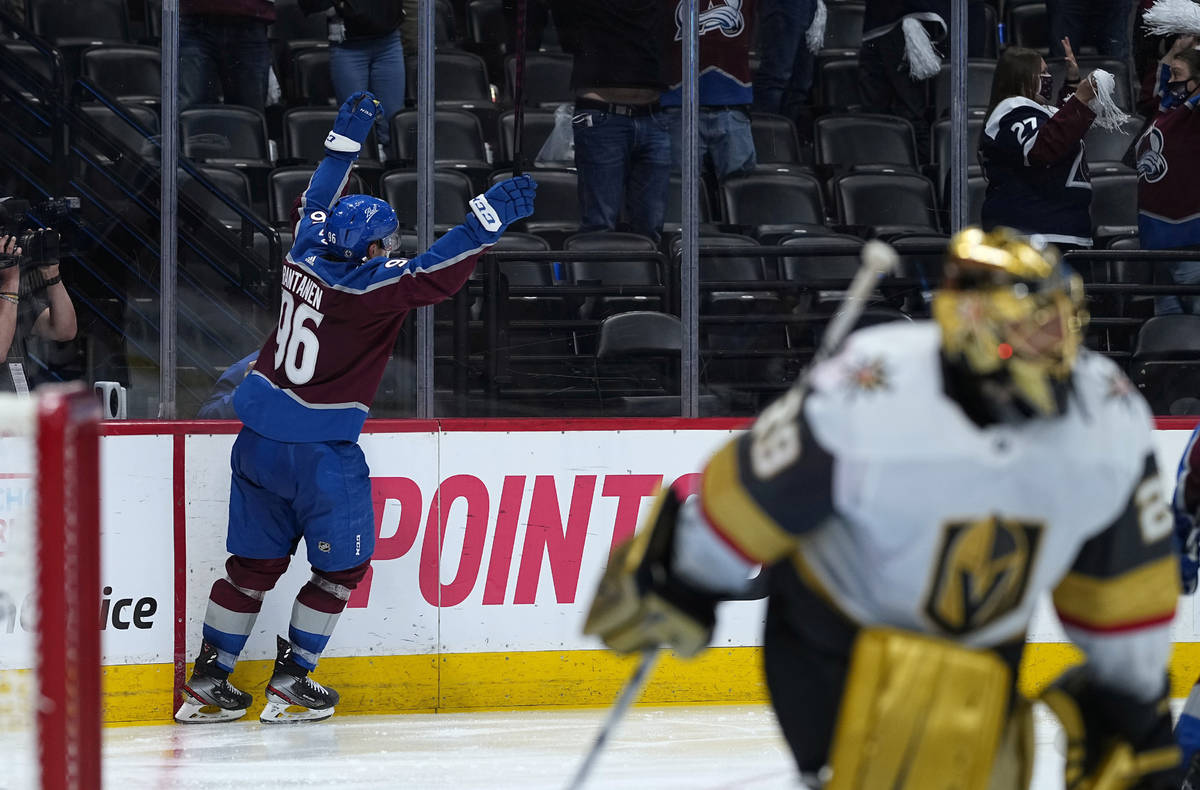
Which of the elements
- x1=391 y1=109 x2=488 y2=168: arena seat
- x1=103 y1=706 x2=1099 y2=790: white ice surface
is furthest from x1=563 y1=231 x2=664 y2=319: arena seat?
x1=103 y1=706 x2=1099 y2=790: white ice surface

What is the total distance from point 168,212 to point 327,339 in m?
0.69

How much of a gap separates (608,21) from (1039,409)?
135 inches

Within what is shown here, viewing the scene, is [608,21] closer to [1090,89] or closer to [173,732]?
[1090,89]

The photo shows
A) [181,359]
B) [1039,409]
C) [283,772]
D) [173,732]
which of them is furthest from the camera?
[181,359]

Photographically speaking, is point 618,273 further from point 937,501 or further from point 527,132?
point 937,501

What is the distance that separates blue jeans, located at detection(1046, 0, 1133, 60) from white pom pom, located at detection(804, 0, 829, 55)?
80cm

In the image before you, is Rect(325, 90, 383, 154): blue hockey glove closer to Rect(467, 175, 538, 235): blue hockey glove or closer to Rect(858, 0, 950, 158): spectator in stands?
Rect(467, 175, 538, 235): blue hockey glove

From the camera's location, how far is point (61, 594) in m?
2.06

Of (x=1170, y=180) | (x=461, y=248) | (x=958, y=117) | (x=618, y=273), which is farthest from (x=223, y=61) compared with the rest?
(x=1170, y=180)

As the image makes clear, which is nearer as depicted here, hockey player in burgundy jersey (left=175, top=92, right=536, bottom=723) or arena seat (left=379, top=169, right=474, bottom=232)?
hockey player in burgundy jersey (left=175, top=92, right=536, bottom=723)

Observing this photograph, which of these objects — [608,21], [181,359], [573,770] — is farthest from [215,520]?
[608,21]

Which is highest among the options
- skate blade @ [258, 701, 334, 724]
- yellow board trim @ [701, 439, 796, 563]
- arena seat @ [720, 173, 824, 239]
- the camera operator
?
arena seat @ [720, 173, 824, 239]

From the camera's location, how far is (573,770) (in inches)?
152

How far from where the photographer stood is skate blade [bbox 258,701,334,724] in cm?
435
